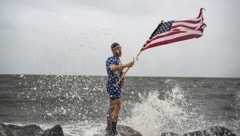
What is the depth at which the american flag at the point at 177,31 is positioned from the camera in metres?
7.86

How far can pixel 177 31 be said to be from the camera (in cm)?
788

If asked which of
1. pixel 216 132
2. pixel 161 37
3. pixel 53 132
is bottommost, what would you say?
pixel 216 132

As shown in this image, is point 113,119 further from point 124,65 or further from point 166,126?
point 166,126

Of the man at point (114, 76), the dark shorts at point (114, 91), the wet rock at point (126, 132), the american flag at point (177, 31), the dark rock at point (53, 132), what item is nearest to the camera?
the american flag at point (177, 31)

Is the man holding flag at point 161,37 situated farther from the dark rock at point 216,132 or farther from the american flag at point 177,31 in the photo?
the dark rock at point 216,132

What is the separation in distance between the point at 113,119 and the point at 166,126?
16.6 feet

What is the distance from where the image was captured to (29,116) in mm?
17875

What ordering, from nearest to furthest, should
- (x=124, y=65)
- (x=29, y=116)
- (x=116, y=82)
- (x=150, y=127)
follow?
(x=124, y=65)
(x=116, y=82)
(x=150, y=127)
(x=29, y=116)

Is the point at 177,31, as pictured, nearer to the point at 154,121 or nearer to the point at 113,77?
the point at 113,77

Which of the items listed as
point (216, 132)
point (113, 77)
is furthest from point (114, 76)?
point (216, 132)

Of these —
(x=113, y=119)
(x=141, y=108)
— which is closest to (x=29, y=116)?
(x=141, y=108)

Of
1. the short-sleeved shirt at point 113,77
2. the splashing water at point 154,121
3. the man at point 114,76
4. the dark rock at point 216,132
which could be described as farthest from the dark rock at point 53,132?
the dark rock at point 216,132

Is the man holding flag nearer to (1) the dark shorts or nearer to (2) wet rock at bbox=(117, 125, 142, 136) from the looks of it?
(1) the dark shorts

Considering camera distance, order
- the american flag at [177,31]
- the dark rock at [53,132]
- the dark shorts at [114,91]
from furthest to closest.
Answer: the dark rock at [53,132] → the dark shorts at [114,91] → the american flag at [177,31]
